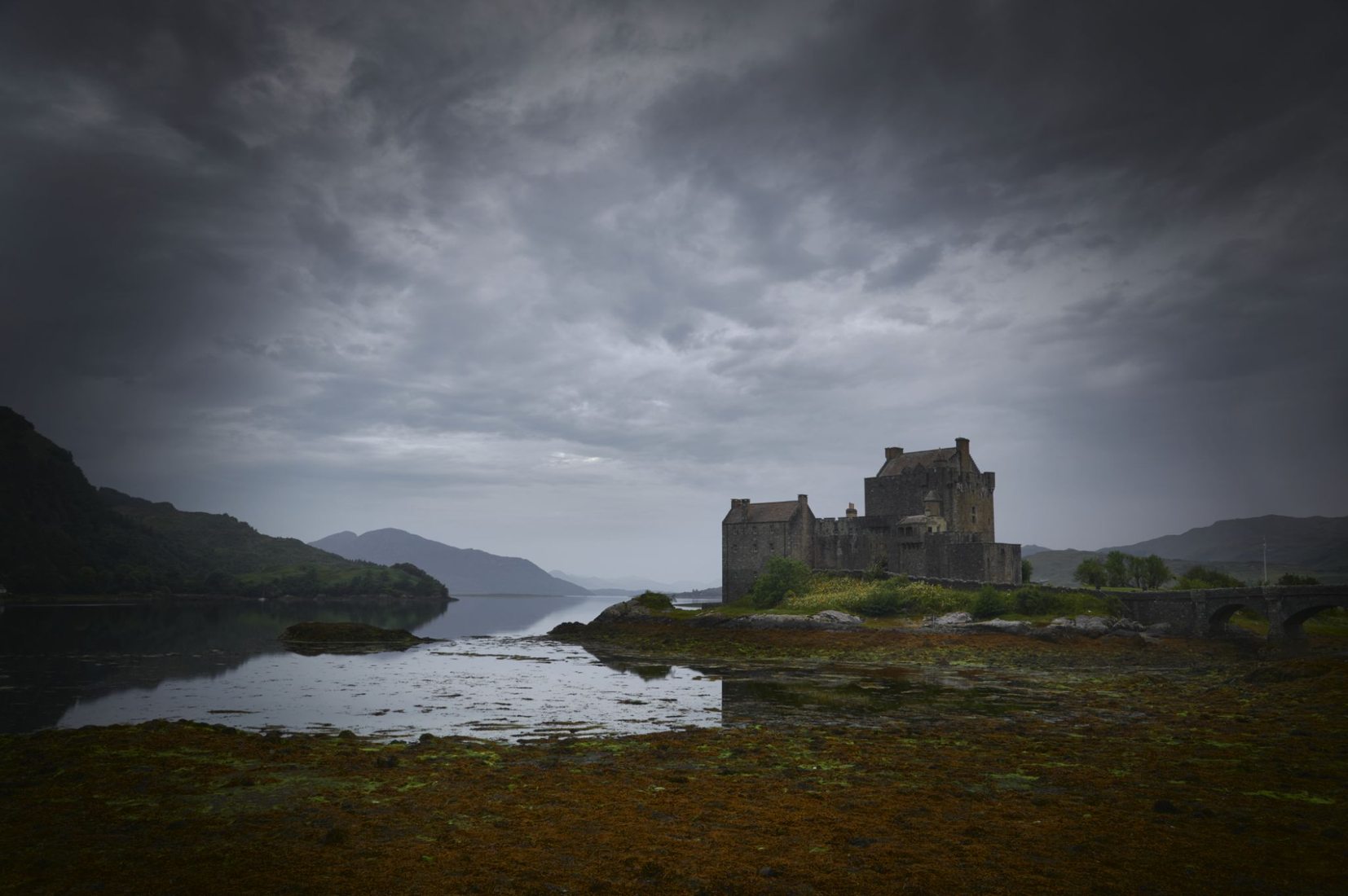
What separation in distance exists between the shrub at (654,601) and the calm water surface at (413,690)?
1902 cm

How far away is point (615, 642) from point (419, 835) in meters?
59.9

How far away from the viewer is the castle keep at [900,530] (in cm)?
7394

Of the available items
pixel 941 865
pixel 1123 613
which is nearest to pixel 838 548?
pixel 1123 613

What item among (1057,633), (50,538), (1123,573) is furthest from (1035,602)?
(50,538)

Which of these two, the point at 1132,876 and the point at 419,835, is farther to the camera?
the point at 419,835

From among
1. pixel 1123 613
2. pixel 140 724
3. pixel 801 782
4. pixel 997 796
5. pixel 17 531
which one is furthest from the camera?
pixel 17 531

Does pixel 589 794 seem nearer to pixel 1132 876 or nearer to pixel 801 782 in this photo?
pixel 801 782

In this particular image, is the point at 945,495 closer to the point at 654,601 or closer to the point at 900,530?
the point at 900,530

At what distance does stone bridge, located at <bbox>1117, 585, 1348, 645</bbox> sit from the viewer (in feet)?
166

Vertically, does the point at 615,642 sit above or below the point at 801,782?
below

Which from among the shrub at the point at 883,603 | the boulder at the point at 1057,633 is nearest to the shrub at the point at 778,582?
the shrub at the point at 883,603

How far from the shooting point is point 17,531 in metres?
162

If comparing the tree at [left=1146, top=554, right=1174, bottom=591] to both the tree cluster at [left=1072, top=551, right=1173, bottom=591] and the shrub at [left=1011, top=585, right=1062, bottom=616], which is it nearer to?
the tree cluster at [left=1072, top=551, right=1173, bottom=591]

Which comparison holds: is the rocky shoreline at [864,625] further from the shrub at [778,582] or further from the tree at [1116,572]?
the tree at [1116,572]
